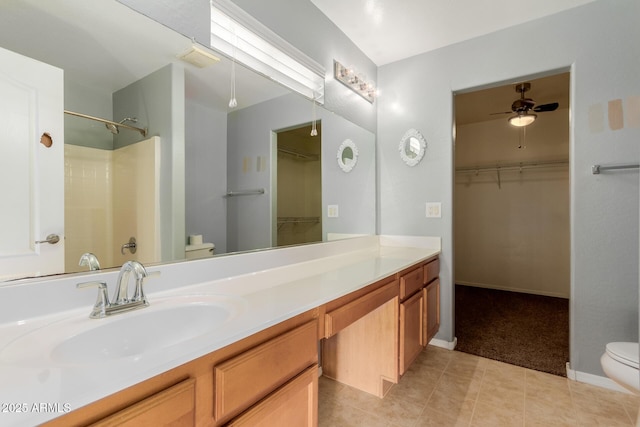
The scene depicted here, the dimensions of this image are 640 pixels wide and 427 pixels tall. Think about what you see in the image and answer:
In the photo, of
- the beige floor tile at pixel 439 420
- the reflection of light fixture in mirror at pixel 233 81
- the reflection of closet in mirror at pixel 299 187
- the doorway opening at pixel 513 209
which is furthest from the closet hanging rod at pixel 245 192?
the doorway opening at pixel 513 209

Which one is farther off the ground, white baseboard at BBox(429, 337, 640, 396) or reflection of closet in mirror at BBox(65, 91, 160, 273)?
reflection of closet in mirror at BBox(65, 91, 160, 273)

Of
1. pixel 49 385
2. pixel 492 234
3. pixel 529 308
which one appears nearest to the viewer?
pixel 49 385

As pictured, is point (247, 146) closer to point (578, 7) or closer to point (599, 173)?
point (599, 173)

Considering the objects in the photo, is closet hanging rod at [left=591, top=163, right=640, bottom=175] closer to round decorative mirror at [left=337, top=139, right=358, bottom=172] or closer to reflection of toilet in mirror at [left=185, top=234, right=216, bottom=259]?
round decorative mirror at [left=337, top=139, right=358, bottom=172]

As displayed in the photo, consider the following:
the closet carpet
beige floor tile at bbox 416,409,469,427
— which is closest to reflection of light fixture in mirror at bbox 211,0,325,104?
beige floor tile at bbox 416,409,469,427

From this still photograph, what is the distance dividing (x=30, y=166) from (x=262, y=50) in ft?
3.79

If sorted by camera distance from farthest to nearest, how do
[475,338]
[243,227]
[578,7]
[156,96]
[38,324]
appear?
[475,338] → [578,7] → [243,227] → [156,96] → [38,324]

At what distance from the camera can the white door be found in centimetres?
78

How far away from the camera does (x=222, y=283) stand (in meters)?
1.25

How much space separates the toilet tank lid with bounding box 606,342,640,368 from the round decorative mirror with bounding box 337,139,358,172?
185 centimetres

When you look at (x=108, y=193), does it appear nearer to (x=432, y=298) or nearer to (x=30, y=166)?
(x=30, y=166)

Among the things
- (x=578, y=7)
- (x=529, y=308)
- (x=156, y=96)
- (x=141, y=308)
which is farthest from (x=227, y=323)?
(x=529, y=308)

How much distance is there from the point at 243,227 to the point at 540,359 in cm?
237

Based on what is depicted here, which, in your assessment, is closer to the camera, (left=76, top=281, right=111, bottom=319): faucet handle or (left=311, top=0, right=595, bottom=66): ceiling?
(left=76, top=281, right=111, bottom=319): faucet handle
